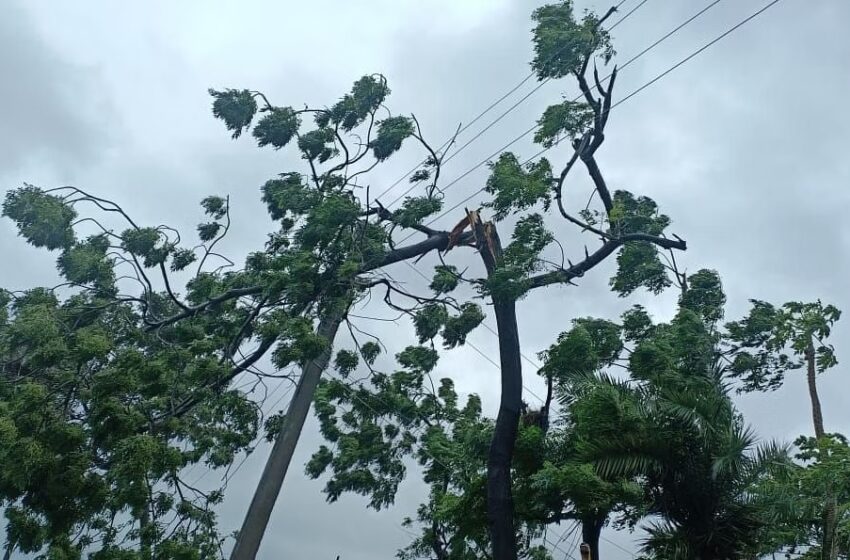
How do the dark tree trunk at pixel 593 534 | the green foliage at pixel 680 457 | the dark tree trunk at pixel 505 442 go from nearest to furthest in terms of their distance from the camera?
the green foliage at pixel 680 457 → the dark tree trunk at pixel 505 442 → the dark tree trunk at pixel 593 534

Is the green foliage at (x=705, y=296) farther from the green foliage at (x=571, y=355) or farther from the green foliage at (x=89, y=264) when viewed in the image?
the green foliage at (x=89, y=264)

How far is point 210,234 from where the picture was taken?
1641 cm

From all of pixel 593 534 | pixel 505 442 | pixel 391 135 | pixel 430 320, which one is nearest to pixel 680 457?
pixel 505 442

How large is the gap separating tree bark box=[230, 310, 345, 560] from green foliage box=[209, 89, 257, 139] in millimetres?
3900

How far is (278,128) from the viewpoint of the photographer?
1577 cm

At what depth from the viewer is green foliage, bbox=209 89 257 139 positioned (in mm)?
15227

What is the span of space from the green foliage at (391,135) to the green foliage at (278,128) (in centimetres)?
159

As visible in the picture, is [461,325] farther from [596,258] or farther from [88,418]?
[88,418]

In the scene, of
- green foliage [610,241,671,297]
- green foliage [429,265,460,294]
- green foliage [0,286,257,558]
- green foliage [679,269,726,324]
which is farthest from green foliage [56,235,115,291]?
green foliage [679,269,726,324]

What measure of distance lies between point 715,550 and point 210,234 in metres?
10.5

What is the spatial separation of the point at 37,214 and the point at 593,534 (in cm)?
1055

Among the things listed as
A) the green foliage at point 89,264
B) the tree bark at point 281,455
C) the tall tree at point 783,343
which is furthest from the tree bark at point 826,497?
the green foliage at point 89,264

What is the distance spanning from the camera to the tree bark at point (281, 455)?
13797 mm

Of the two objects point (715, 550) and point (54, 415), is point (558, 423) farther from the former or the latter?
point (54, 415)
